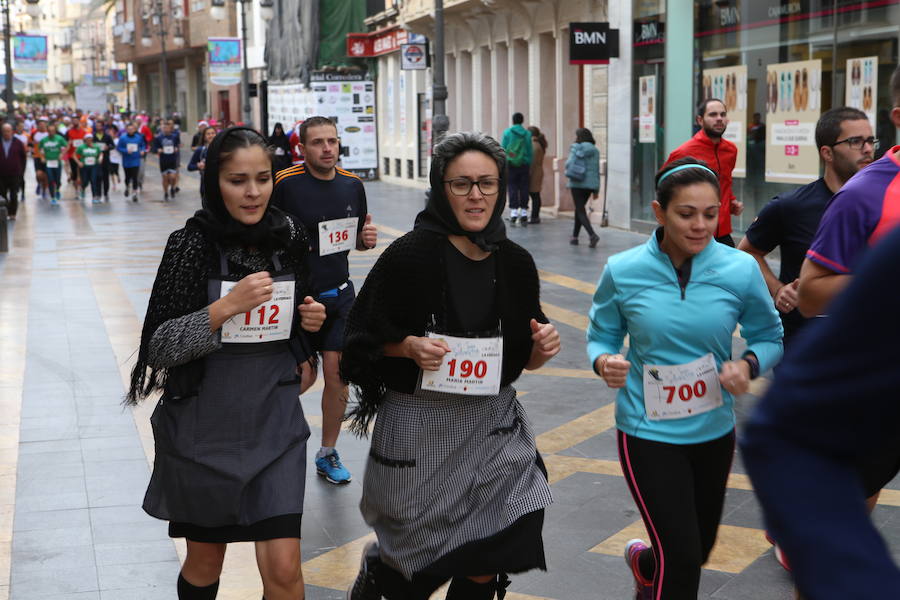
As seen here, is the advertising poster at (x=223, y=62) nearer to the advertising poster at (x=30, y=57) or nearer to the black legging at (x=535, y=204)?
the advertising poster at (x=30, y=57)

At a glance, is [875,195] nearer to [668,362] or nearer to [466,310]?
[668,362]

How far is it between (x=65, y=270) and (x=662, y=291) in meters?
12.7

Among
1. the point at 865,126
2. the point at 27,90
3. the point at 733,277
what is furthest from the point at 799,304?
the point at 27,90

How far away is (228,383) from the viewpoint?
3656mm

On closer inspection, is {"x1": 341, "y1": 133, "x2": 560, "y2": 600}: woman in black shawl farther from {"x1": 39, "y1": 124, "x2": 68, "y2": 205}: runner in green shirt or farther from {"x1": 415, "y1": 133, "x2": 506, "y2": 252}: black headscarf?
{"x1": 39, "y1": 124, "x2": 68, "y2": 205}: runner in green shirt

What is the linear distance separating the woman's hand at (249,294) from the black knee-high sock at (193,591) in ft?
2.71

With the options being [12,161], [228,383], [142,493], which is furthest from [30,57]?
[228,383]

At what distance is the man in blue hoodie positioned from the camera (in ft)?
64.9

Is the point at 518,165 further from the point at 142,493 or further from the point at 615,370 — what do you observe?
the point at 615,370

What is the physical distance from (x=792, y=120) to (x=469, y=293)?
11.4 m

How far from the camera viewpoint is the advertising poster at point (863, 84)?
41.3 feet

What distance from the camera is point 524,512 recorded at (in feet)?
11.7

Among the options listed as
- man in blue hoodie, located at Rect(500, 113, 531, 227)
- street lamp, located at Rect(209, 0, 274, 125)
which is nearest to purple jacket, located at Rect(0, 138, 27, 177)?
man in blue hoodie, located at Rect(500, 113, 531, 227)

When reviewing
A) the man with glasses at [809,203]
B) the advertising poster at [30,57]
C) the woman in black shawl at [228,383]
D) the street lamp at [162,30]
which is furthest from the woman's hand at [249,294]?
the street lamp at [162,30]
